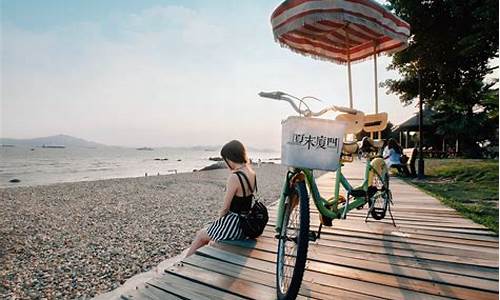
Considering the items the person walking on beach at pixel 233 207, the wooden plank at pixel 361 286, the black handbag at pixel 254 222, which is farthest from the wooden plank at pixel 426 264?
the wooden plank at pixel 361 286

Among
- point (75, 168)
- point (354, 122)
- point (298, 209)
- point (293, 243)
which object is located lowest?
point (75, 168)

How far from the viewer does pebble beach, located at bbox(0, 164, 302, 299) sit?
4977 mm

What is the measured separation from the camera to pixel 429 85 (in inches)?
680

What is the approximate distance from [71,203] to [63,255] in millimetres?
8205

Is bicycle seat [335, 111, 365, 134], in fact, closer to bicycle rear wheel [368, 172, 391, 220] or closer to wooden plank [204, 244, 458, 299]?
bicycle rear wheel [368, 172, 391, 220]

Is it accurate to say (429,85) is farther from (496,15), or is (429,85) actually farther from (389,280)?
(389,280)

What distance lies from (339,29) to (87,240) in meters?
7.14

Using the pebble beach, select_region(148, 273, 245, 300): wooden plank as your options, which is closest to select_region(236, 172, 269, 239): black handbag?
select_region(148, 273, 245, 300): wooden plank

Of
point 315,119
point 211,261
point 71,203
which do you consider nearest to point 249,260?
point 211,261

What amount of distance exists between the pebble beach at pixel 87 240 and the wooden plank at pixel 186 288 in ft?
7.91

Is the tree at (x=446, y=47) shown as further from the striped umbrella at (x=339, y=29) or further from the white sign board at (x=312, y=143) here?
the white sign board at (x=312, y=143)

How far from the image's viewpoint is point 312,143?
8.57 ft

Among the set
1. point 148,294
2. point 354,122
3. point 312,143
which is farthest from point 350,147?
point 148,294

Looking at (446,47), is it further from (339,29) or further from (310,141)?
(310,141)
